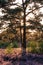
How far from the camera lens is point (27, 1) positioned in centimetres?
987

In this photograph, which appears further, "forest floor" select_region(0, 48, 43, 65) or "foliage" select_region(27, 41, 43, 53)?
"foliage" select_region(27, 41, 43, 53)

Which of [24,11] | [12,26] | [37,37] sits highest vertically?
[24,11]

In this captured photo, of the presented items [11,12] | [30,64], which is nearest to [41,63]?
[30,64]

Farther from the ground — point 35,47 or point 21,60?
point 21,60

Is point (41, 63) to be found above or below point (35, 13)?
below

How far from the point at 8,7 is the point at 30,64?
4102 mm

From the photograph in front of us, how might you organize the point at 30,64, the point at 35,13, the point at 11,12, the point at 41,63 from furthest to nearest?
1. the point at 35,13
2. the point at 11,12
3. the point at 41,63
4. the point at 30,64

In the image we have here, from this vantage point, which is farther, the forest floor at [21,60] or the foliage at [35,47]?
the foliage at [35,47]

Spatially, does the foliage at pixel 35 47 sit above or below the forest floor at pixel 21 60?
below

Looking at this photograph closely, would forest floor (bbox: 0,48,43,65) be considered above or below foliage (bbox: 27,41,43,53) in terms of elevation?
above

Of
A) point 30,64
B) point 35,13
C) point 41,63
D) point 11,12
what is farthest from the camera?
point 35,13

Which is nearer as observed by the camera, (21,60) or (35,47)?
(21,60)

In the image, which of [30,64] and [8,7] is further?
[8,7]

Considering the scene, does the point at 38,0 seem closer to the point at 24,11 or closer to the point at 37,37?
the point at 24,11
